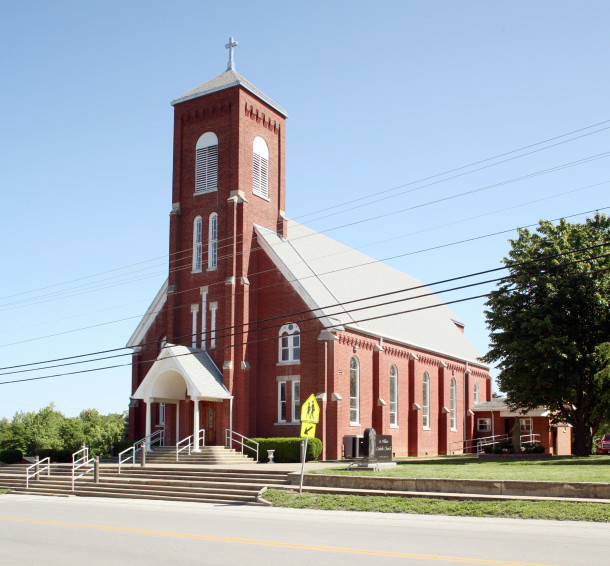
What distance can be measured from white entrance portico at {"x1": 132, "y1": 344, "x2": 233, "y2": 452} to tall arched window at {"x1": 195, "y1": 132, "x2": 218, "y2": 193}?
881 centimetres

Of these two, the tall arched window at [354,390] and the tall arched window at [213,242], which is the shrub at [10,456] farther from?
the tall arched window at [354,390]

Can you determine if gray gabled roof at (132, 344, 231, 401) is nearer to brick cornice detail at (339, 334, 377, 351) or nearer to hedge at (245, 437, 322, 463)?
hedge at (245, 437, 322, 463)

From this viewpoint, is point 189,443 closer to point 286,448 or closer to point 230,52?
point 286,448

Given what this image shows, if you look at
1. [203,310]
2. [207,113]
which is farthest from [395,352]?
[207,113]

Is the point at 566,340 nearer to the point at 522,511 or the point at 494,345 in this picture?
the point at 494,345

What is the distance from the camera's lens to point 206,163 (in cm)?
3897

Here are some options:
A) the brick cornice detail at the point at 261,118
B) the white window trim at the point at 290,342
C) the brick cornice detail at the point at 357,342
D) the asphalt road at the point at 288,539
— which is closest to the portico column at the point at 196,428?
the white window trim at the point at 290,342

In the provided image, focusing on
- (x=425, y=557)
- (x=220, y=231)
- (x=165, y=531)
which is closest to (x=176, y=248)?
(x=220, y=231)

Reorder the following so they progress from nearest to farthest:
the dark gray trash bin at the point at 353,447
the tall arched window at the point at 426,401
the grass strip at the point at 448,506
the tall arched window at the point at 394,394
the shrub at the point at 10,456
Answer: the grass strip at the point at 448,506 → the dark gray trash bin at the point at 353,447 → the shrub at the point at 10,456 → the tall arched window at the point at 394,394 → the tall arched window at the point at 426,401

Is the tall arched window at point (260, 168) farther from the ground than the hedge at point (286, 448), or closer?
farther from the ground

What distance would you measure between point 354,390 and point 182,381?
8.82 m

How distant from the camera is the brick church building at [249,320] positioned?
35.2 m

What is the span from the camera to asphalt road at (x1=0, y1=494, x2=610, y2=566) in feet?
38.0

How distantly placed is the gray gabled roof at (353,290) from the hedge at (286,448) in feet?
18.7
